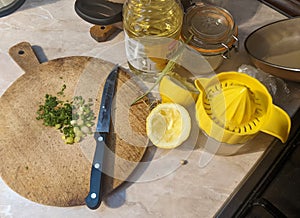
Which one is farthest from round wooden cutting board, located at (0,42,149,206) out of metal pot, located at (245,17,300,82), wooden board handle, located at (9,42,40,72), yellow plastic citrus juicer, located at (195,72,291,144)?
metal pot, located at (245,17,300,82)

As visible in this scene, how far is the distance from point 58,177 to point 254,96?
1.25 ft

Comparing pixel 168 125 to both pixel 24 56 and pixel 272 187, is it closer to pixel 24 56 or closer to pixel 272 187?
pixel 272 187

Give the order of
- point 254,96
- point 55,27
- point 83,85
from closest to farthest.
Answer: point 254,96 < point 83,85 < point 55,27

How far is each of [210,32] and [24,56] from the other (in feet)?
1.33

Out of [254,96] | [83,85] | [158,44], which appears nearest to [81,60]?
[83,85]

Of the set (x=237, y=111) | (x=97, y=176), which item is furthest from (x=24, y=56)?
(x=237, y=111)

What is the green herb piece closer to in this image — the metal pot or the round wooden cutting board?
the round wooden cutting board

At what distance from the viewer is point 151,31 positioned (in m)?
0.77

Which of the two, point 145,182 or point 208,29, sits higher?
point 208,29

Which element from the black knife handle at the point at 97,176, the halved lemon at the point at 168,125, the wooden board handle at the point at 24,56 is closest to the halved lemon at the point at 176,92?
the halved lemon at the point at 168,125

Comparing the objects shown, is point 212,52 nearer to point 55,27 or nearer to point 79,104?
point 79,104

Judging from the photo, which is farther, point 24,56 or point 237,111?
point 24,56

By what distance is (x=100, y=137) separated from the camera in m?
0.71

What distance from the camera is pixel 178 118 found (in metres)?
0.70
